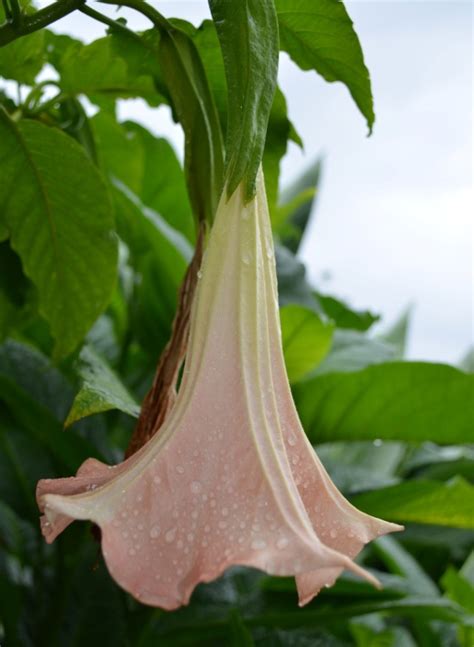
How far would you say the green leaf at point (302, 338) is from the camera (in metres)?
0.63

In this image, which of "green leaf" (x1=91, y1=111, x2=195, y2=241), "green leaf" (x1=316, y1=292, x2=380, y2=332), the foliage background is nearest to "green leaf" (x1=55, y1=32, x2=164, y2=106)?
the foliage background

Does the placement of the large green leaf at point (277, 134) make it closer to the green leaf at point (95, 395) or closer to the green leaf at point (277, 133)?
the green leaf at point (277, 133)

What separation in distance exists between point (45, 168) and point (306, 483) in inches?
8.4

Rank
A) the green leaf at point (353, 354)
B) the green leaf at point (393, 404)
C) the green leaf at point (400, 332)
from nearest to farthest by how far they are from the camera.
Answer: the green leaf at point (393, 404), the green leaf at point (353, 354), the green leaf at point (400, 332)

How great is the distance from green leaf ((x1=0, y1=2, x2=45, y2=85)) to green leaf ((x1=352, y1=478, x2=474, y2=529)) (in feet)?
1.15

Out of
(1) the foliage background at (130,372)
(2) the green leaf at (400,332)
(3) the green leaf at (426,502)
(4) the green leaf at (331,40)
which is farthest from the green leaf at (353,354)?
(2) the green leaf at (400,332)

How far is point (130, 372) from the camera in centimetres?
80

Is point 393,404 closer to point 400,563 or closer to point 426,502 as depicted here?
point 426,502

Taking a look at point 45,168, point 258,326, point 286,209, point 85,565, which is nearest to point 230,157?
point 258,326

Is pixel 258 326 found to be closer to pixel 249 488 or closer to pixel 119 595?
pixel 249 488

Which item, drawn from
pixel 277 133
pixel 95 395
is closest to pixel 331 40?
pixel 277 133

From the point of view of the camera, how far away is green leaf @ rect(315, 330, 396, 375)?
73cm

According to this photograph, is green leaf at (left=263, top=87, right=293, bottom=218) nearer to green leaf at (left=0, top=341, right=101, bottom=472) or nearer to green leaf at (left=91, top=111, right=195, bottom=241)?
green leaf at (left=0, top=341, right=101, bottom=472)

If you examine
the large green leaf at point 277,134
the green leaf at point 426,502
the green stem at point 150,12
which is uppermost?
the green stem at point 150,12
